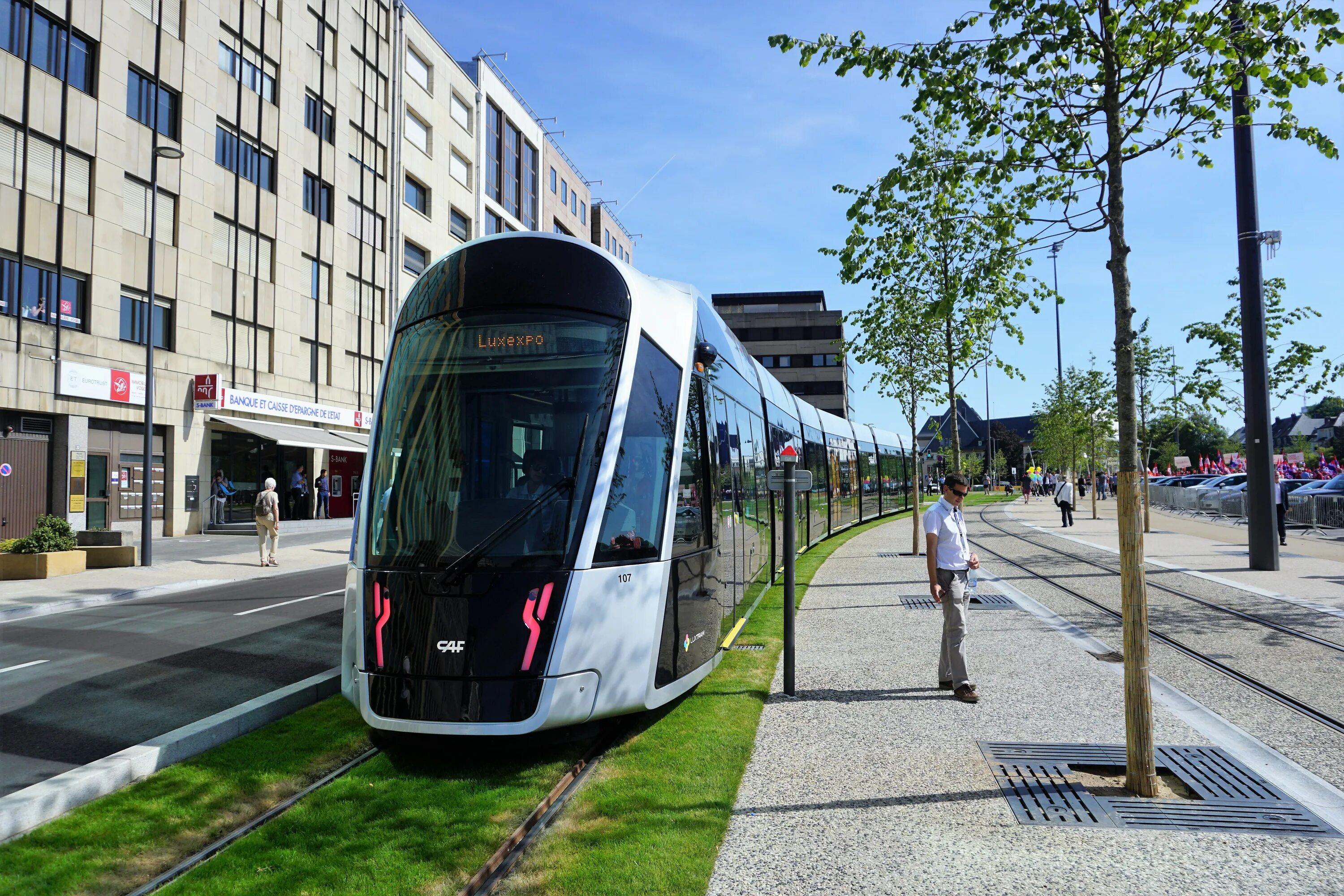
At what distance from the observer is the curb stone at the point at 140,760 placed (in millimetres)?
4656

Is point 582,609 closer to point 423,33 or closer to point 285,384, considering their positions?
point 285,384

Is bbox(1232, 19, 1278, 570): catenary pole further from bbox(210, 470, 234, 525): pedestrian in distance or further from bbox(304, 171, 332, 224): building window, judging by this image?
bbox(304, 171, 332, 224): building window

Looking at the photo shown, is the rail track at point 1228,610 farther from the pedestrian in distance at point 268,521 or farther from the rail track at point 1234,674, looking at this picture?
the pedestrian in distance at point 268,521

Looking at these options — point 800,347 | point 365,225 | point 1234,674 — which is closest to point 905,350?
point 1234,674

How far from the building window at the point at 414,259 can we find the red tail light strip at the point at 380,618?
35444 mm

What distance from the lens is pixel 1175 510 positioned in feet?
123

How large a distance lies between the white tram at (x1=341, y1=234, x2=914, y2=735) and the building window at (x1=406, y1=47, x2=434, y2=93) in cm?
3754

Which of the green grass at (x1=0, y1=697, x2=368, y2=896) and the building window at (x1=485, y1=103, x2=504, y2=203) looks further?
the building window at (x1=485, y1=103, x2=504, y2=203)

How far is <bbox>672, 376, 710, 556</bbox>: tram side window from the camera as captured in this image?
623cm

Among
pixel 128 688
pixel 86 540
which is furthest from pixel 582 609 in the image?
pixel 86 540

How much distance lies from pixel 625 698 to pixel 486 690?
92cm

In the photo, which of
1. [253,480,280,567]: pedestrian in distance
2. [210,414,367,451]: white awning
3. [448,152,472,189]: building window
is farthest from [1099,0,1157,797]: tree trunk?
[448,152,472,189]: building window

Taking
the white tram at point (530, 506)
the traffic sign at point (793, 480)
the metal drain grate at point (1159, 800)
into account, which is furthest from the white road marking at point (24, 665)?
the metal drain grate at point (1159, 800)

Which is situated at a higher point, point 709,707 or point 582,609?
point 582,609
